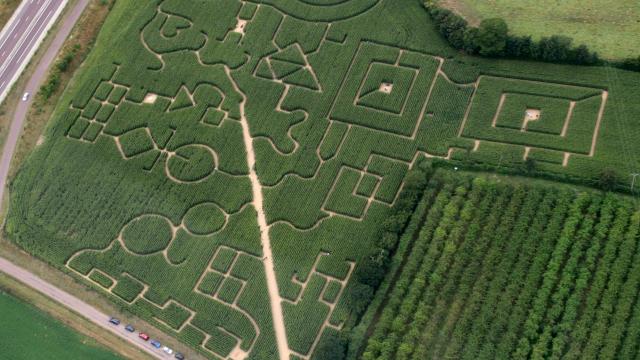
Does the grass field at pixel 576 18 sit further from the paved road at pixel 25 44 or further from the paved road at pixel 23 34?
the paved road at pixel 23 34

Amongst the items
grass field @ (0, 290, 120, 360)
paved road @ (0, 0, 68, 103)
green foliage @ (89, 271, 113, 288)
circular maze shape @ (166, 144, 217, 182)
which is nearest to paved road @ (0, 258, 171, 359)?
grass field @ (0, 290, 120, 360)

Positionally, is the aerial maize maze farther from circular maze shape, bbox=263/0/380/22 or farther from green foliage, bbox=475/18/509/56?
green foliage, bbox=475/18/509/56

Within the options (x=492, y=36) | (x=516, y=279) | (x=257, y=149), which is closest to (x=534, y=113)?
(x=492, y=36)

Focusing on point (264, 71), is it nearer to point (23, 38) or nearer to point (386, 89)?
point (386, 89)

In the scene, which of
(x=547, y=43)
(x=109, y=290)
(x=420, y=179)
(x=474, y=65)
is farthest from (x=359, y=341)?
(x=547, y=43)

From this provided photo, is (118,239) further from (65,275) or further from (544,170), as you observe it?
(544,170)
